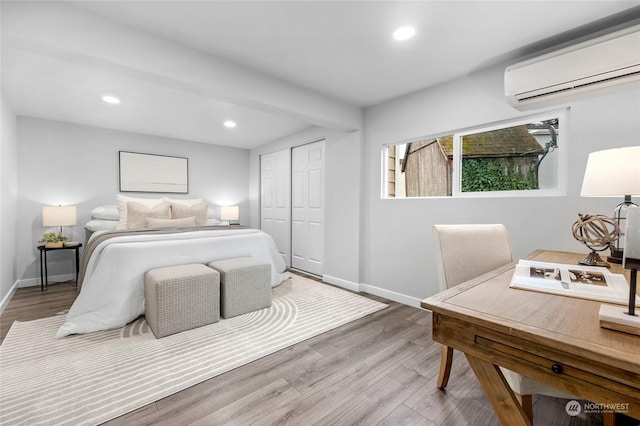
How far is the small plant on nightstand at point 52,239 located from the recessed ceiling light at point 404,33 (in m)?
4.38

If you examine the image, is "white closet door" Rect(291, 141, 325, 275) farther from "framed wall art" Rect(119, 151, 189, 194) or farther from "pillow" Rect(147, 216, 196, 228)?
"framed wall art" Rect(119, 151, 189, 194)

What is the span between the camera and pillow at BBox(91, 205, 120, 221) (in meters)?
3.89

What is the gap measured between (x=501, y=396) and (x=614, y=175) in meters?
1.33

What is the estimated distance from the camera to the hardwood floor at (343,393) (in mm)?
1403

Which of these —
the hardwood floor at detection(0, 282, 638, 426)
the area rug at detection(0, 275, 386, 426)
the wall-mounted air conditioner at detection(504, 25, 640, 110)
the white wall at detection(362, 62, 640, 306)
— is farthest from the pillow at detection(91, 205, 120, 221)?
the wall-mounted air conditioner at detection(504, 25, 640, 110)

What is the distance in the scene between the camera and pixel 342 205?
3633 mm

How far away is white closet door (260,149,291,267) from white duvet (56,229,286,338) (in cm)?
191

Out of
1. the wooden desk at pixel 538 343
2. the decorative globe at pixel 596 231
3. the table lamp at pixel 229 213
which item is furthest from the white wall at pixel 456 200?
the table lamp at pixel 229 213

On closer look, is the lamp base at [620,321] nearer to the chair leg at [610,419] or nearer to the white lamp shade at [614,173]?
the chair leg at [610,419]

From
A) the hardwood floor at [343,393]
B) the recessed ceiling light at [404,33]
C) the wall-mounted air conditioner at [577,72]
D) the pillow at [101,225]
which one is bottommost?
the hardwood floor at [343,393]

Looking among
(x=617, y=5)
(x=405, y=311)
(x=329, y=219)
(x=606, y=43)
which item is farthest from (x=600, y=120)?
(x=329, y=219)

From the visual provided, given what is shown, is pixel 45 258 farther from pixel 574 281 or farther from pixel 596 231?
pixel 596 231

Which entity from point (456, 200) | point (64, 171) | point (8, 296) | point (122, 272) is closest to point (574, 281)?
point (456, 200)

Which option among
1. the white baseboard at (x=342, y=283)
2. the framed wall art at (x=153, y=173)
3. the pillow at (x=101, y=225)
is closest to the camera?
the white baseboard at (x=342, y=283)
